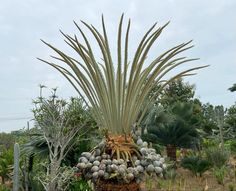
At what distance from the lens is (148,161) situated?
4074 millimetres

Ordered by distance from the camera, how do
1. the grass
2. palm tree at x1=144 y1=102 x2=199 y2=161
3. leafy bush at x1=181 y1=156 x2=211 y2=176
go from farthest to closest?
palm tree at x1=144 y1=102 x2=199 y2=161, leafy bush at x1=181 y1=156 x2=211 y2=176, the grass

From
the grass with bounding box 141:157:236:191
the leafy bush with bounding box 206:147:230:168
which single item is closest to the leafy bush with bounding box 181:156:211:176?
the grass with bounding box 141:157:236:191

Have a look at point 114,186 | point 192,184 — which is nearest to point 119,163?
point 114,186

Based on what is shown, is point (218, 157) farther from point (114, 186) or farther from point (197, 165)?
point (114, 186)

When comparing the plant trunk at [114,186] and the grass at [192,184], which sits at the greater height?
the plant trunk at [114,186]

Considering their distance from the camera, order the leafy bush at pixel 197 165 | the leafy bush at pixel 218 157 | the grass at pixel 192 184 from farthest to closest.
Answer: the leafy bush at pixel 218 157 < the leafy bush at pixel 197 165 < the grass at pixel 192 184

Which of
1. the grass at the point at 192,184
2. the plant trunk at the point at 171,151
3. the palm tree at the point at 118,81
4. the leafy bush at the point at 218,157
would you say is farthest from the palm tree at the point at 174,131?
the palm tree at the point at 118,81

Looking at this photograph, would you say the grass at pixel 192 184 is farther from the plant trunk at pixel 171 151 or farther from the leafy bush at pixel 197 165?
the plant trunk at pixel 171 151

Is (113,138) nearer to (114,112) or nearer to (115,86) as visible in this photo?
(114,112)

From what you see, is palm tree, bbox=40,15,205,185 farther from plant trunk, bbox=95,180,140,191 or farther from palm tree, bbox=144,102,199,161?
palm tree, bbox=144,102,199,161

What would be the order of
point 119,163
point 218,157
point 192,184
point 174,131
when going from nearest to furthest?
point 119,163 < point 192,184 < point 174,131 < point 218,157

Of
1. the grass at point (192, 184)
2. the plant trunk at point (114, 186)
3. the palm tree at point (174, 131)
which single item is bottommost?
the grass at point (192, 184)

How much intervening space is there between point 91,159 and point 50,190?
2117 mm

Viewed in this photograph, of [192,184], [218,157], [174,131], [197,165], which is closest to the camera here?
[192,184]
